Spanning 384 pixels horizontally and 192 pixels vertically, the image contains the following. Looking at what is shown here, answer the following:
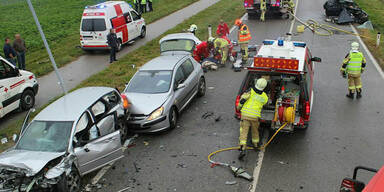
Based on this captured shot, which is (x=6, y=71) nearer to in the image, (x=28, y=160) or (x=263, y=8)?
(x=28, y=160)

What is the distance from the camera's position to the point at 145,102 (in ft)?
29.4

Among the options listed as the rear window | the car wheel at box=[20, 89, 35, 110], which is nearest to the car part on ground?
the rear window

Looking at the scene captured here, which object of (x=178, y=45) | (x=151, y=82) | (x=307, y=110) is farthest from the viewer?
(x=178, y=45)

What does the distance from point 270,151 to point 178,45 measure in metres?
7.00

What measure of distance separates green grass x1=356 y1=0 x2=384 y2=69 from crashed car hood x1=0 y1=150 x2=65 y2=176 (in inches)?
482

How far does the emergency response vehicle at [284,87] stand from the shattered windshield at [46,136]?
13.1 ft

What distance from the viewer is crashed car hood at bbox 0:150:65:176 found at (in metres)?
6.02

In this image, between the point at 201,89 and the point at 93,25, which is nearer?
the point at 201,89

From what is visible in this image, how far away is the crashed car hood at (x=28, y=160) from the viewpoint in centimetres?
602

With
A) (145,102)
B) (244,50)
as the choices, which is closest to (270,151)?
(145,102)

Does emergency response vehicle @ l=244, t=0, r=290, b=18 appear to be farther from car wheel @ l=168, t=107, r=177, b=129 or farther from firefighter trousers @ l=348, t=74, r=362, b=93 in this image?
car wheel @ l=168, t=107, r=177, b=129

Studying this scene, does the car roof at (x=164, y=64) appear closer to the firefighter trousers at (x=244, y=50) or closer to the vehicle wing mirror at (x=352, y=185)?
the firefighter trousers at (x=244, y=50)

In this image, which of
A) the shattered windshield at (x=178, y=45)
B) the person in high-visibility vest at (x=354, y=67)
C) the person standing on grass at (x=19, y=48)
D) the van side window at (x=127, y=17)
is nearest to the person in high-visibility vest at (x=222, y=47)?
the shattered windshield at (x=178, y=45)

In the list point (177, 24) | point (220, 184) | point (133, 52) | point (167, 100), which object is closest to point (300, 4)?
point (177, 24)
